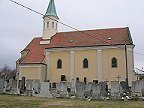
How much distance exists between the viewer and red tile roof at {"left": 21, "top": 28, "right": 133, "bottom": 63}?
36375mm

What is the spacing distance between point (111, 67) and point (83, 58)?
14.5 feet

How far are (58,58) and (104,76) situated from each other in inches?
307

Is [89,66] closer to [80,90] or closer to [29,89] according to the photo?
[80,90]

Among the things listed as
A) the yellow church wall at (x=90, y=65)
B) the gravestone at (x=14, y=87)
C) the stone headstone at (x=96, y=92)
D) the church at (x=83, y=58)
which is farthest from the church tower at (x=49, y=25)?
the stone headstone at (x=96, y=92)

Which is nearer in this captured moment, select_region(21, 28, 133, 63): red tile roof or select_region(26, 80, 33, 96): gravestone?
select_region(26, 80, 33, 96): gravestone

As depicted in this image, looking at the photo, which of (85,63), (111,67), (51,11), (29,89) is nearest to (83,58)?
(85,63)

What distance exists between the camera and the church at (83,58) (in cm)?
3478

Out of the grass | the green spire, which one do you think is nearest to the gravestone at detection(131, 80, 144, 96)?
the grass

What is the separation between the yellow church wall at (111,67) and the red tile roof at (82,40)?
128 cm

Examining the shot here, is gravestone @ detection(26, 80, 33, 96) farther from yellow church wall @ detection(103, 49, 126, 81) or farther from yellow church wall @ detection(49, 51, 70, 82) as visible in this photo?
yellow church wall @ detection(103, 49, 126, 81)

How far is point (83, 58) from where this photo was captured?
1459 inches

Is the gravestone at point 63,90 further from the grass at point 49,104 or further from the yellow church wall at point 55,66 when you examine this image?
the yellow church wall at point 55,66

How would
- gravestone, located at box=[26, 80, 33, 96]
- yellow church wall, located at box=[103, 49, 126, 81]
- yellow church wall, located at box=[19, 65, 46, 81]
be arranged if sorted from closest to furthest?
gravestone, located at box=[26, 80, 33, 96], yellow church wall, located at box=[103, 49, 126, 81], yellow church wall, located at box=[19, 65, 46, 81]

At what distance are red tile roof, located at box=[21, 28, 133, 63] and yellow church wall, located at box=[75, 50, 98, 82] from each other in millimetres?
1324
